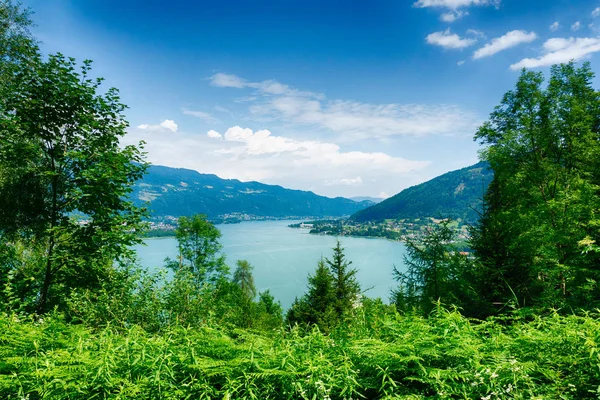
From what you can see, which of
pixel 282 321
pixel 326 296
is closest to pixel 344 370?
pixel 282 321

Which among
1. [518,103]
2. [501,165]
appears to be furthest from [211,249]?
[518,103]

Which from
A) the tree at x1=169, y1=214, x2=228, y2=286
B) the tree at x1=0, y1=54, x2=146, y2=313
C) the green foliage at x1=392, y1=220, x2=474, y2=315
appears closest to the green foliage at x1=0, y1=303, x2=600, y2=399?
the tree at x1=0, y1=54, x2=146, y2=313

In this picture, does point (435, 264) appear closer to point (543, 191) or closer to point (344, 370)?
point (543, 191)

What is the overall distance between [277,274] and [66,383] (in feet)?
251

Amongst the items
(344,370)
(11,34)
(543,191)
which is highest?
(11,34)

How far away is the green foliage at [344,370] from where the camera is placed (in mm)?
1669

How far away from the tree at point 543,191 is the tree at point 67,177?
34.7 feet

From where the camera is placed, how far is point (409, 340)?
6.79 ft

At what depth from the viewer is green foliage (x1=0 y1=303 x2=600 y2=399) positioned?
5.48 ft

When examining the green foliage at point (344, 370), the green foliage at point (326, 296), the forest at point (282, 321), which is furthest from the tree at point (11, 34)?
the green foliage at point (326, 296)

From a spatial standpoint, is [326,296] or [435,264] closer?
[435,264]

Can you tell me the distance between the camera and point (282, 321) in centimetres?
973

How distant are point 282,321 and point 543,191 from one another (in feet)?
42.8

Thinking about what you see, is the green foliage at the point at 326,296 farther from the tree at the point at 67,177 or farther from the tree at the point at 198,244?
the tree at the point at 67,177
